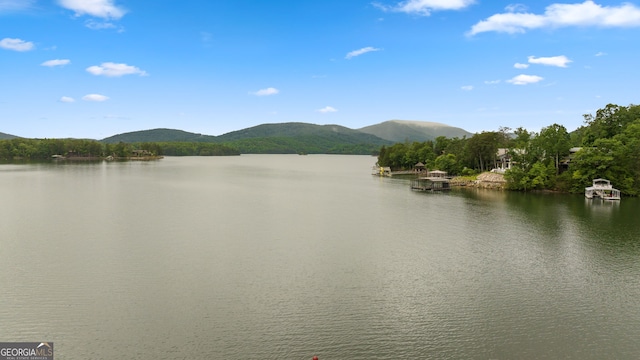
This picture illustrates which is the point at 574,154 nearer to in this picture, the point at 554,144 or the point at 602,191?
the point at 554,144

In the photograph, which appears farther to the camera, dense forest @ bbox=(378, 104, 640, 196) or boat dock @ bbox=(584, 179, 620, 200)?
dense forest @ bbox=(378, 104, 640, 196)

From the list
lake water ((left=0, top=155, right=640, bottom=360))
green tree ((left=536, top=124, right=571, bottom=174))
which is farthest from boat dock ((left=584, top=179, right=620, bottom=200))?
lake water ((left=0, top=155, right=640, bottom=360))

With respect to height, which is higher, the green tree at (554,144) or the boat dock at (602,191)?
the green tree at (554,144)

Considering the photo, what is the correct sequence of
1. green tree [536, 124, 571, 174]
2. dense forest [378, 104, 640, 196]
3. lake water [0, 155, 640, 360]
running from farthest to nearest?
1. green tree [536, 124, 571, 174]
2. dense forest [378, 104, 640, 196]
3. lake water [0, 155, 640, 360]

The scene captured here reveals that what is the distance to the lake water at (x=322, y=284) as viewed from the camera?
18.9 m

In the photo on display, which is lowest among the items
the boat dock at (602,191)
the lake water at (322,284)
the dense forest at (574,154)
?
the lake water at (322,284)

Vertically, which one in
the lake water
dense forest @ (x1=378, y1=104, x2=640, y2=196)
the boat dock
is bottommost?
the lake water

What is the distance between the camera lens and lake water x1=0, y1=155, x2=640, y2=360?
18.9 metres

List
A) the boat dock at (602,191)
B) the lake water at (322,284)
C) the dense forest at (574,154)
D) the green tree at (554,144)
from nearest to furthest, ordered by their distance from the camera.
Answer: the lake water at (322,284)
the boat dock at (602,191)
the dense forest at (574,154)
the green tree at (554,144)

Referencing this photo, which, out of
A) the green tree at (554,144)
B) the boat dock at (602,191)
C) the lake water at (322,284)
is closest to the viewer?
the lake water at (322,284)

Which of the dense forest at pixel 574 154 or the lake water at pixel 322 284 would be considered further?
the dense forest at pixel 574 154

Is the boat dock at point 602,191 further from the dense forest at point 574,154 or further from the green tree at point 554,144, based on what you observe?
the green tree at point 554,144

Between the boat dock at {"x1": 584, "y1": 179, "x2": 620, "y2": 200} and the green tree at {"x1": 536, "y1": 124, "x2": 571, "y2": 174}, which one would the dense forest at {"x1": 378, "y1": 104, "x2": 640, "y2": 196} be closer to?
the green tree at {"x1": 536, "y1": 124, "x2": 571, "y2": 174}

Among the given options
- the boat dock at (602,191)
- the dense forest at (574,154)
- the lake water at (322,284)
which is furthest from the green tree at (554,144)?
the lake water at (322,284)
